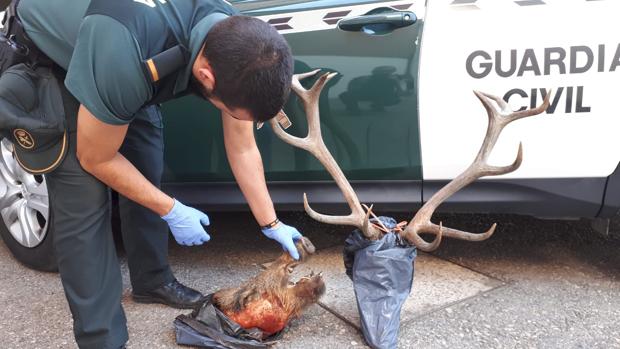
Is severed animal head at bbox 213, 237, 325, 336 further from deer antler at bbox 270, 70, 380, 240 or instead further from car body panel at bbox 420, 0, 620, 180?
car body panel at bbox 420, 0, 620, 180

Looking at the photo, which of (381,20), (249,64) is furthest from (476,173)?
(249,64)

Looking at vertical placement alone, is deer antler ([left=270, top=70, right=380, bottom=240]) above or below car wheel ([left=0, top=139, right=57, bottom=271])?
above

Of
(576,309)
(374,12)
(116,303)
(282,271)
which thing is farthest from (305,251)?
(576,309)

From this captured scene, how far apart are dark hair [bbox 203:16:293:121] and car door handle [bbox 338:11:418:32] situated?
86 cm

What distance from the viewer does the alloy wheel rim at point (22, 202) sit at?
2.90 meters

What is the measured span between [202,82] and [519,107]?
54.0 inches

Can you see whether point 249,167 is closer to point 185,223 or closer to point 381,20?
point 185,223

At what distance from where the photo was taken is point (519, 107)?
2369 millimetres

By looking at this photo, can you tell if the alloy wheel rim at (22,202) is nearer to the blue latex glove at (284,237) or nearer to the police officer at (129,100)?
the police officer at (129,100)

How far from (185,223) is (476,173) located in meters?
1.17

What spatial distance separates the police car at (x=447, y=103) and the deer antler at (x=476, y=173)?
0.48 feet

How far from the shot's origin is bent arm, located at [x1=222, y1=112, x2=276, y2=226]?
2.25 metres

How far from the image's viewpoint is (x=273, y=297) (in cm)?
222

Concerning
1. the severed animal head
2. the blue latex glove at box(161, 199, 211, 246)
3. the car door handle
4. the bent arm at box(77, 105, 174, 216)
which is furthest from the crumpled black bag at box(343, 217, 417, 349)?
the car door handle
